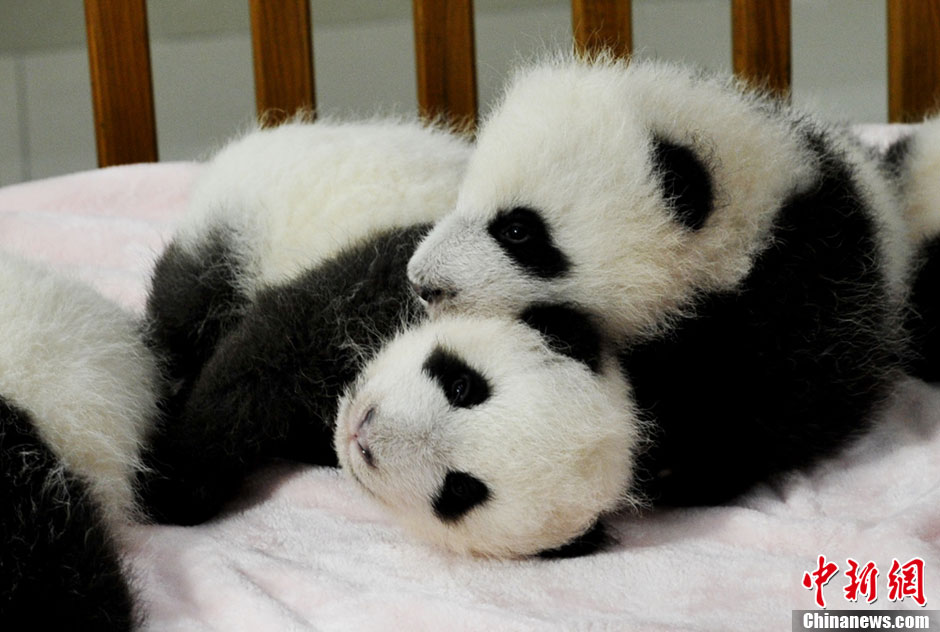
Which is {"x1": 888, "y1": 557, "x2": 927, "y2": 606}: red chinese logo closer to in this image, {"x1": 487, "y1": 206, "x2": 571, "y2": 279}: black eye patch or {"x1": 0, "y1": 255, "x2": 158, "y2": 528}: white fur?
{"x1": 487, "y1": 206, "x2": 571, "y2": 279}: black eye patch

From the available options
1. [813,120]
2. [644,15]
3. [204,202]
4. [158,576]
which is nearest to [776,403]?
[813,120]

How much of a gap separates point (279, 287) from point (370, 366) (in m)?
0.21

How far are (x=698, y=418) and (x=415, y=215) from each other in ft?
1.36

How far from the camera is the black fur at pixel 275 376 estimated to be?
3.53ft

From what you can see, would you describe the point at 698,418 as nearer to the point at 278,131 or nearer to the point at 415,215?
the point at 415,215

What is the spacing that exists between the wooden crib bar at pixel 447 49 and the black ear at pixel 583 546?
0.90 meters

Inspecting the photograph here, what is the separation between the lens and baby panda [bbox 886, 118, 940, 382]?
126 centimetres

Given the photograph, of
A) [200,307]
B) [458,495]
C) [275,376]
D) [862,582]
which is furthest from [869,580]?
[200,307]

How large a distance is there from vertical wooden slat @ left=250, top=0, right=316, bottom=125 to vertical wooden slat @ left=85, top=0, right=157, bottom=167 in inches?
8.1

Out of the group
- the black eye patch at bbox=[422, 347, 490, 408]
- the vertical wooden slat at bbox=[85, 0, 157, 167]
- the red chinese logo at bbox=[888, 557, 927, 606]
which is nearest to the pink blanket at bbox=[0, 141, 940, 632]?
the red chinese logo at bbox=[888, 557, 927, 606]

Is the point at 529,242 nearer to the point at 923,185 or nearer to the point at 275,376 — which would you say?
the point at 275,376

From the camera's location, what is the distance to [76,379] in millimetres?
997

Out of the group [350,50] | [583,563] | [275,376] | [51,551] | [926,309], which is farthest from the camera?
[350,50]

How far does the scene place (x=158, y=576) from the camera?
0.94 meters
